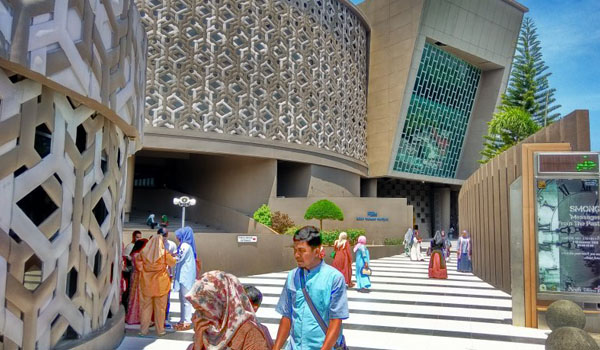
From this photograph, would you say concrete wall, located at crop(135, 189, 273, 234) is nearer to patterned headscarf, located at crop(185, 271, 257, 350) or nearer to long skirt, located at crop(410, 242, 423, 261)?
long skirt, located at crop(410, 242, 423, 261)

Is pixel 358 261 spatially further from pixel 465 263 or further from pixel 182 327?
pixel 465 263

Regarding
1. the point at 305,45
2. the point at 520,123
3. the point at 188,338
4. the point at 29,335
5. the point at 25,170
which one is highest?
the point at 305,45

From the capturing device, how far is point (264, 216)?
2102cm

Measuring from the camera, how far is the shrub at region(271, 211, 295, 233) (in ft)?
67.2

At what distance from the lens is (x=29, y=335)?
4.09 m

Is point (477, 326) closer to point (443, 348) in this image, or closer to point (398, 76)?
point (443, 348)

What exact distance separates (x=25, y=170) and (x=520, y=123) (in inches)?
1053

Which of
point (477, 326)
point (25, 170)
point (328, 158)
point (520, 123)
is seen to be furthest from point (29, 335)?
point (520, 123)

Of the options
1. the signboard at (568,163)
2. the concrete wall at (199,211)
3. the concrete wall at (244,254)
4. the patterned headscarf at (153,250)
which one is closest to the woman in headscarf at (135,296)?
the patterned headscarf at (153,250)

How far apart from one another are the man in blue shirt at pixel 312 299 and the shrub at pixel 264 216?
1781 centimetres

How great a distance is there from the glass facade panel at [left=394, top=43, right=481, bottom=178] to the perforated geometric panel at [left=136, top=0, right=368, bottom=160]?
5.72m

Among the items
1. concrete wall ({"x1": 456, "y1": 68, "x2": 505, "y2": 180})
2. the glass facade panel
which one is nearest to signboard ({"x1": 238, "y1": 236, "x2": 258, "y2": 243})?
the glass facade panel

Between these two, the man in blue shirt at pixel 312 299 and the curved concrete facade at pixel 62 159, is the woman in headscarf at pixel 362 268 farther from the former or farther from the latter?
the man in blue shirt at pixel 312 299

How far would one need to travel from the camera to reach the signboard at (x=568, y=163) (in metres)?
7.04
